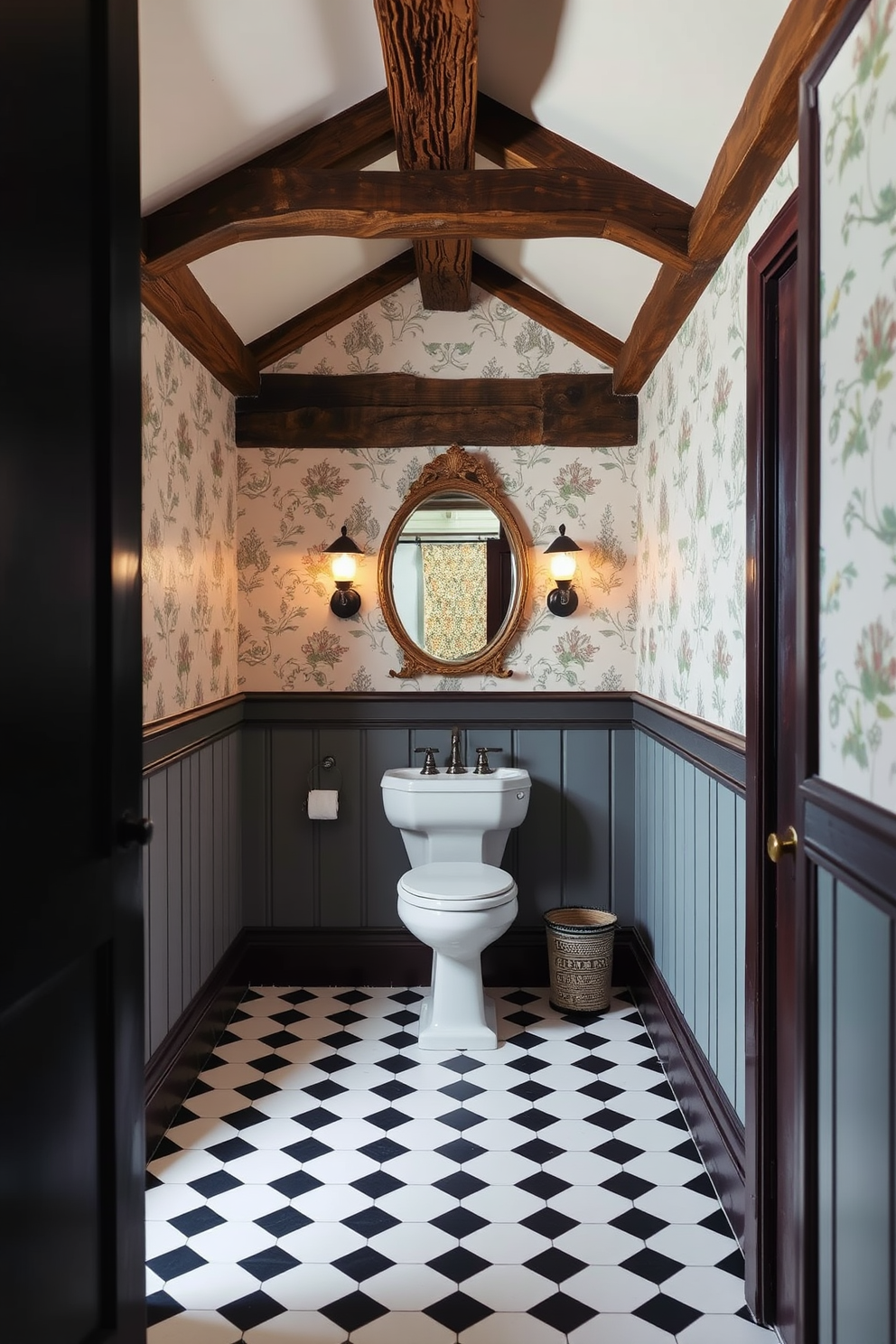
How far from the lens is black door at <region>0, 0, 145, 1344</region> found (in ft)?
3.38

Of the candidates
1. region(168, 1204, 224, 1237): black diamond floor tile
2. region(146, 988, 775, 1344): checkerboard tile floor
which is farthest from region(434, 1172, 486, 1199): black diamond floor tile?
region(168, 1204, 224, 1237): black diamond floor tile

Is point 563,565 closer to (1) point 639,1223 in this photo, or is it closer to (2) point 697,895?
(2) point 697,895

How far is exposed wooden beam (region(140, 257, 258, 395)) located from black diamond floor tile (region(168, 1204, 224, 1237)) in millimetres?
2065

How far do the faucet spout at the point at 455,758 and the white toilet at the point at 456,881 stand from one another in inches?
2.8

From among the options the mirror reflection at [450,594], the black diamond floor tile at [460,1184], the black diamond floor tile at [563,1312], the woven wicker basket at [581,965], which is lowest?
the black diamond floor tile at [563,1312]

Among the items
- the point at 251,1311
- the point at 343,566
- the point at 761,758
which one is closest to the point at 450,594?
the point at 343,566

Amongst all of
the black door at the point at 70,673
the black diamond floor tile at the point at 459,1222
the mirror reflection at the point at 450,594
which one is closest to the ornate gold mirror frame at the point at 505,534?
the mirror reflection at the point at 450,594

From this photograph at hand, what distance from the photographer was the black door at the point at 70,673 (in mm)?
1031

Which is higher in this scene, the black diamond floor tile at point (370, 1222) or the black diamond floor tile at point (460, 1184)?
the black diamond floor tile at point (460, 1184)

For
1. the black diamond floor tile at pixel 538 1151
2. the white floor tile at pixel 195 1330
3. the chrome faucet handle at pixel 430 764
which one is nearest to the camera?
the white floor tile at pixel 195 1330

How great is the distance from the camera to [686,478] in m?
2.83

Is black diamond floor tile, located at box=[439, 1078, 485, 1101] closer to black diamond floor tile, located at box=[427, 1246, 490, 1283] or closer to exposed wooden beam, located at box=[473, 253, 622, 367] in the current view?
black diamond floor tile, located at box=[427, 1246, 490, 1283]

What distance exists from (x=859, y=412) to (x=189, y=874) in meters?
2.41

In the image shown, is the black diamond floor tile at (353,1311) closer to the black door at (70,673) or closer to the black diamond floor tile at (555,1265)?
the black diamond floor tile at (555,1265)
